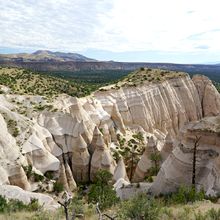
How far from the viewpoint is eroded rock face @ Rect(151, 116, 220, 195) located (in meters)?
23.0

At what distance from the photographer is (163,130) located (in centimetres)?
6000

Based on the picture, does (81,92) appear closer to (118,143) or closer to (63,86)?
(63,86)

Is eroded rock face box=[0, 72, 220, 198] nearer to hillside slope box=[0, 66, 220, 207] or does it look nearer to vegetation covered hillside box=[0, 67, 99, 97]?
hillside slope box=[0, 66, 220, 207]

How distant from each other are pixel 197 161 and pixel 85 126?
70.6ft

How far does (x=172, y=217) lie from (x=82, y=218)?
11.2 feet

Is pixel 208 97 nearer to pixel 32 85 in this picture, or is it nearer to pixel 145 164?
pixel 32 85

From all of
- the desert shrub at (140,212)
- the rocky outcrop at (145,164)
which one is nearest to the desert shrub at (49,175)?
the rocky outcrop at (145,164)

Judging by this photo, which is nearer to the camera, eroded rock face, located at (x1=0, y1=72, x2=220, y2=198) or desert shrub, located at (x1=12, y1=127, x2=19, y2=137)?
eroded rock face, located at (x1=0, y1=72, x2=220, y2=198)

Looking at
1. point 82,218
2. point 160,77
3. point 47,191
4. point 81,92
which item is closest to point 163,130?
point 160,77

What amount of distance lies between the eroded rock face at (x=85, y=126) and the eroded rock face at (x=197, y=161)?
41.1 ft

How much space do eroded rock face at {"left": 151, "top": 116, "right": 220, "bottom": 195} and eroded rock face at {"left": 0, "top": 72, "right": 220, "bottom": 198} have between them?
12524 millimetres

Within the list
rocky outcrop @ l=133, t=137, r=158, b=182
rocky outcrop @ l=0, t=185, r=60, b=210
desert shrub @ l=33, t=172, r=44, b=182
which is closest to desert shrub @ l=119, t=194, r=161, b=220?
rocky outcrop @ l=0, t=185, r=60, b=210

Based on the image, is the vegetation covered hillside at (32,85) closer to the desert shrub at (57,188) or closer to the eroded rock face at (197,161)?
the desert shrub at (57,188)

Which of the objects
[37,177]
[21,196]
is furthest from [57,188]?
[21,196]
